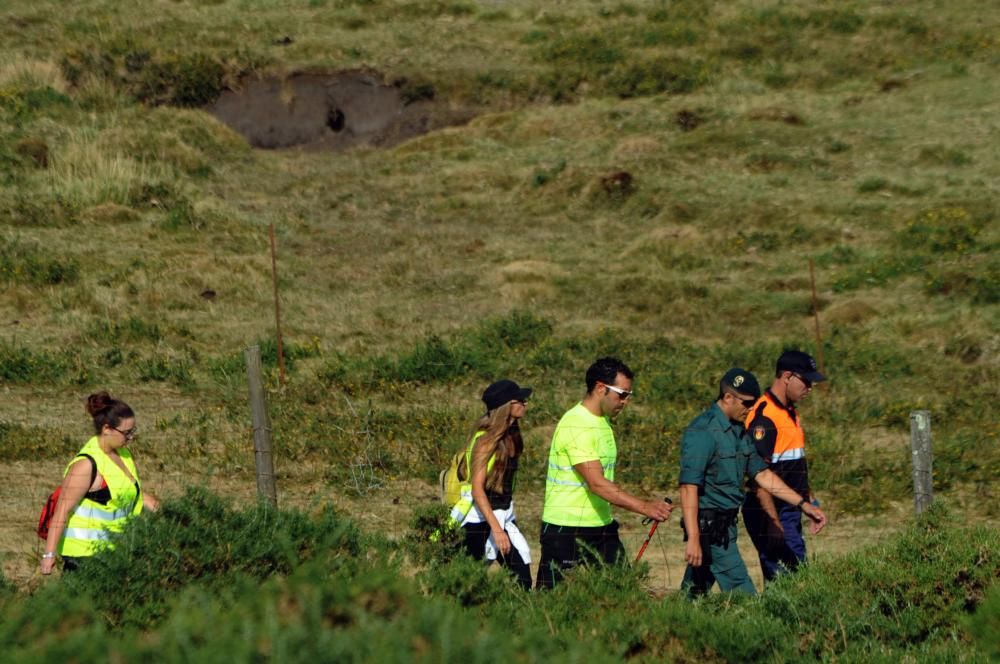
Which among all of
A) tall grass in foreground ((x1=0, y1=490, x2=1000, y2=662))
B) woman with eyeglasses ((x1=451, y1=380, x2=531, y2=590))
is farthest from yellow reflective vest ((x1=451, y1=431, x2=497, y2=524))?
tall grass in foreground ((x1=0, y1=490, x2=1000, y2=662))

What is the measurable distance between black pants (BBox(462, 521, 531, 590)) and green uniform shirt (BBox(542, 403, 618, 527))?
10.6 inches

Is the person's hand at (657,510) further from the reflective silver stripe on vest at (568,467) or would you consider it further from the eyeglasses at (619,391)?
the eyeglasses at (619,391)

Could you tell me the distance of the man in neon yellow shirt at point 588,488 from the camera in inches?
264

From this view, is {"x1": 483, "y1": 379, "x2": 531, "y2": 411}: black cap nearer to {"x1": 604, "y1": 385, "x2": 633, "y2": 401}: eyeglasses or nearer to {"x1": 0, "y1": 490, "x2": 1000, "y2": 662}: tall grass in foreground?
{"x1": 604, "y1": 385, "x2": 633, "y2": 401}: eyeglasses

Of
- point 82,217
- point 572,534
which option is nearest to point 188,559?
point 572,534

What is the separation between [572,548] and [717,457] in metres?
0.89

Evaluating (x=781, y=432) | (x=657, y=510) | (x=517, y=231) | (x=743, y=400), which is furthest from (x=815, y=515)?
(x=517, y=231)

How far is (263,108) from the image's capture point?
32125 mm

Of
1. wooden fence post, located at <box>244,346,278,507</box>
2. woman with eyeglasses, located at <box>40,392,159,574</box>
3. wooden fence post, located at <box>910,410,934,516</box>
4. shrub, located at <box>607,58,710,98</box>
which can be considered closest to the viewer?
woman with eyeglasses, located at <box>40,392,159,574</box>

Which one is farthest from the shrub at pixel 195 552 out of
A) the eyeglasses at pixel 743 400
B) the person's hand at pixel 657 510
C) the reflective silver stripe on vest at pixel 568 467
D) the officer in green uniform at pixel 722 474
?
the eyeglasses at pixel 743 400

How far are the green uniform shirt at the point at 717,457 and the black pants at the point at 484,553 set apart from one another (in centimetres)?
95

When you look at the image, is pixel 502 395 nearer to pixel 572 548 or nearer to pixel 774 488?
pixel 572 548

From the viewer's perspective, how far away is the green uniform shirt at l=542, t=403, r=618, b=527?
673 cm

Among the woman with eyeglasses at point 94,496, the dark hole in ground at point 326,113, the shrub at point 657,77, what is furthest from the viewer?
the shrub at point 657,77
